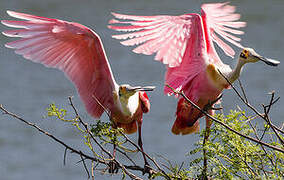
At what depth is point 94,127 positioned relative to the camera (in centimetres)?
214

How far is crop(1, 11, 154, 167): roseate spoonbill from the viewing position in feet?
8.13

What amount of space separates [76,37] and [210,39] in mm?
623

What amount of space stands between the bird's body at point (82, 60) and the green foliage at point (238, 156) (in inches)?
20.8

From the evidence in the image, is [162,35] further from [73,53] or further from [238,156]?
[238,156]

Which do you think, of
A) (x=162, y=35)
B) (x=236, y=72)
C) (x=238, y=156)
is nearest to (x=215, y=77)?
(x=236, y=72)

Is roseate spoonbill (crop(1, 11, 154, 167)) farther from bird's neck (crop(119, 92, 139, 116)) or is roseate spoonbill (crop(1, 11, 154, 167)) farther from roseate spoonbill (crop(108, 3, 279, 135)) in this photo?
roseate spoonbill (crop(108, 3, 279, 135))

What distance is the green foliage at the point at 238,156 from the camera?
1.93 m

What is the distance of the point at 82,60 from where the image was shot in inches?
103

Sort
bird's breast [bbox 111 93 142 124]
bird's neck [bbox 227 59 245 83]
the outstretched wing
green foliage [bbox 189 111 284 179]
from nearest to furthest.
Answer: green foliage [bbox 189 111 284 179] < bird's neck [bbox 227 59 245 83] < bird's breast [bbox 111 93 142 124] < the outstretched wing

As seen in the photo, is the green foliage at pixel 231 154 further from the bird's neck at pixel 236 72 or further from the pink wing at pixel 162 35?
the pink wing at pixel 162 35

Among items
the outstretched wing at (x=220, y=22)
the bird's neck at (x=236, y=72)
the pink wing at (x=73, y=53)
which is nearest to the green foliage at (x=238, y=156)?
the bird's neck at (x=236, y=72)

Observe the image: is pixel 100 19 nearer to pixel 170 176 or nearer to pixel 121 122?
pixel 121 122

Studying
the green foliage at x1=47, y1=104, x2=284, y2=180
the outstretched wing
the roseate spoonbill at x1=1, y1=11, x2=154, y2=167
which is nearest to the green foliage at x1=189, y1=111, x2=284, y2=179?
the green foliage at x1=47, y1=104, x2=284, y2=180

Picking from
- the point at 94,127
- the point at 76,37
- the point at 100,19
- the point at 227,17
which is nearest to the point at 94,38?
the point at 76,37
